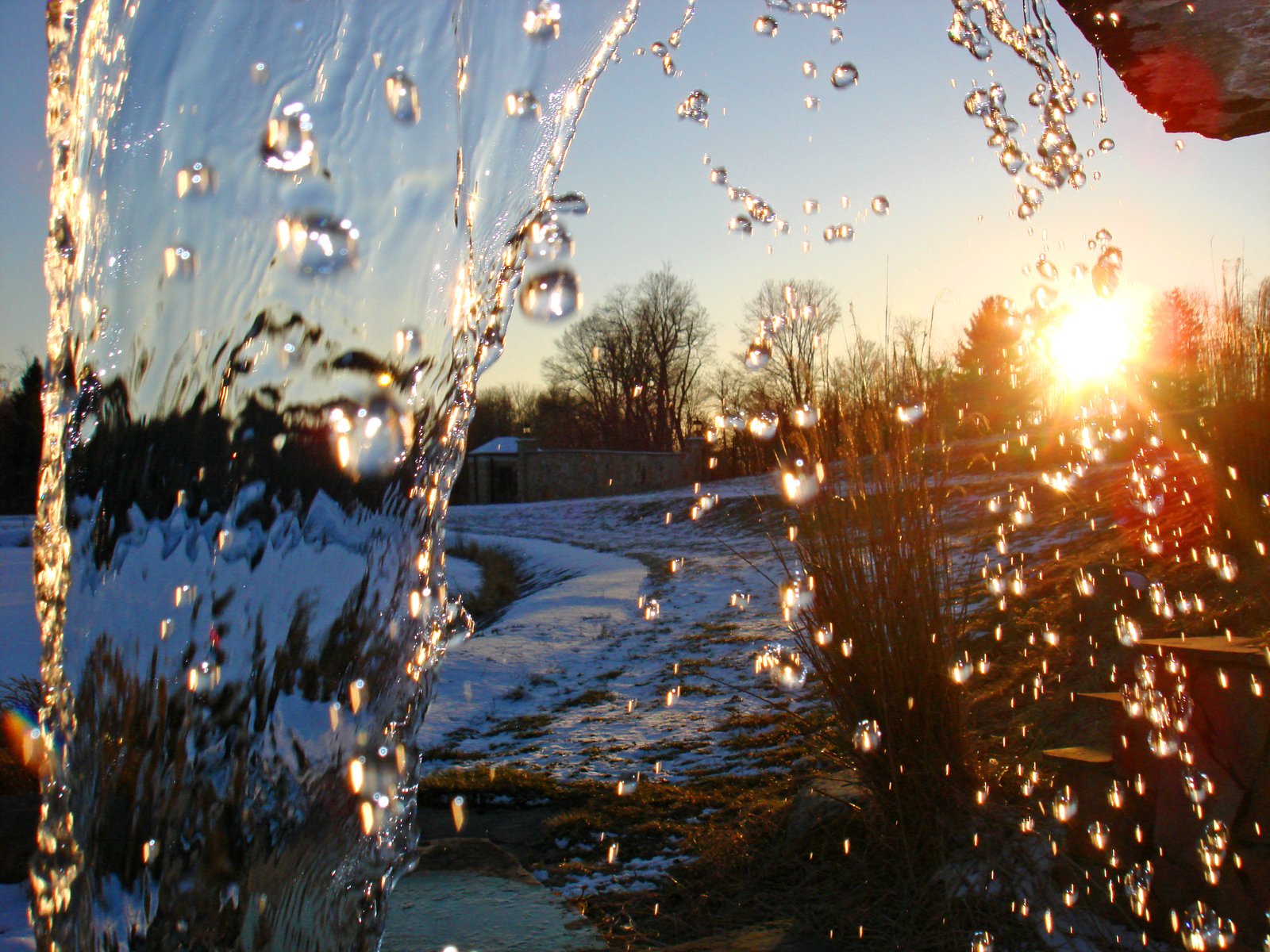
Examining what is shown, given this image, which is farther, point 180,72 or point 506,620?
point 506,620

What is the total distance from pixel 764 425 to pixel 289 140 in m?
1.91

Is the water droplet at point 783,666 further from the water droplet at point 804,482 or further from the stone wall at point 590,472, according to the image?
the stone wall at point 590,472

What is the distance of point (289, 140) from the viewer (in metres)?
1.71

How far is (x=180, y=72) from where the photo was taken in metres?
1.66

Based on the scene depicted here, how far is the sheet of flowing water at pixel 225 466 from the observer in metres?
1.52

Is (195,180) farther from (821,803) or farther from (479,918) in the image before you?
(821,803)

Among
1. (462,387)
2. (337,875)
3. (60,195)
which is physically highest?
(60,195)

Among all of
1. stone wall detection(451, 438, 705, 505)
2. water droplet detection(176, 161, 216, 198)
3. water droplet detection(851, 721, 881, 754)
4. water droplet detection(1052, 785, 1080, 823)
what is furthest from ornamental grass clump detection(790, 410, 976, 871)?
stone wall detection(451, 438, 705, 505)

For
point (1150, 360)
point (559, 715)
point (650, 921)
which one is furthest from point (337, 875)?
point (1150, 360)

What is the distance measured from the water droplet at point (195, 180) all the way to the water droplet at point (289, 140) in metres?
0.10

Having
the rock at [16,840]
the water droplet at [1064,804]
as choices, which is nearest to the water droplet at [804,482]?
the water droplet at [1064,804]

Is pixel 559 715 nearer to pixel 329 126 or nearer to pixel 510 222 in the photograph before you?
pixel 510 222

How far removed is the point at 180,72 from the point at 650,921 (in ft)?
7.13

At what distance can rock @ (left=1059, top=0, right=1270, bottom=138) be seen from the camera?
1672mm
